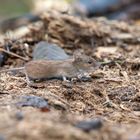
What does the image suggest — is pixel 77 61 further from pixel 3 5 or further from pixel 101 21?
pixel 3 5

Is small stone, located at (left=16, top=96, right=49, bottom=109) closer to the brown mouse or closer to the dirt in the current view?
the dirt

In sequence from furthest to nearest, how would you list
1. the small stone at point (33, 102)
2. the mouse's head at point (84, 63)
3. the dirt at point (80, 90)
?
the mouse's head at point (84, 63), the small stone at point (33, 102), the dirt at point (80, 90)

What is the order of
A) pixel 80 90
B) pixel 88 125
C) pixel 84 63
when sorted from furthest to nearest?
pixel 84 63
pixel 80 90
pixel 88 125

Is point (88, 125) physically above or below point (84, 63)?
below

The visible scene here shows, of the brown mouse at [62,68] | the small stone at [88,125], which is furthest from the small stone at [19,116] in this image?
the brown mouse at [62,68]

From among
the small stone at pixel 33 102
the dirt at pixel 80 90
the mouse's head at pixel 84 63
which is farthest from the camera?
the mouse's head at pixel 84 63

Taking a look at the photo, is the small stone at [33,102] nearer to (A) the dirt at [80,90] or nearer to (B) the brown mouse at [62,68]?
(A) the dirt at [80,90]

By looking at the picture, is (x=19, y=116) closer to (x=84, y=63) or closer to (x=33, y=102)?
(x=33, y=102)

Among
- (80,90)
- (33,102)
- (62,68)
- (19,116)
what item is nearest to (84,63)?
(62,68)

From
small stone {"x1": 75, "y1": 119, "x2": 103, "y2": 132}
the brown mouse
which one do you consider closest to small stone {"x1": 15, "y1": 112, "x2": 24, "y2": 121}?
small stone {"x1": 75, "y1": 119, "x2": 103, "y2": 132}
